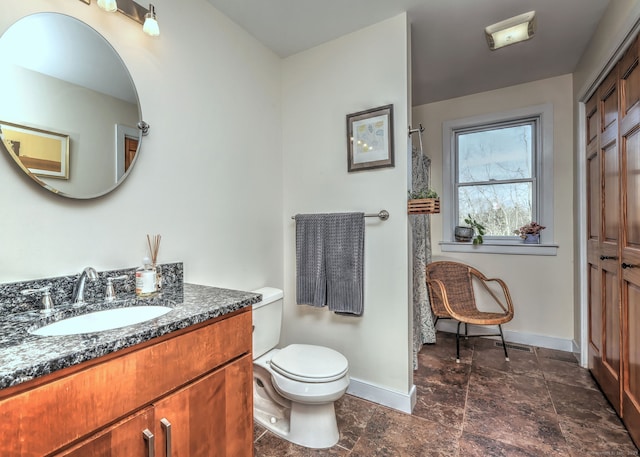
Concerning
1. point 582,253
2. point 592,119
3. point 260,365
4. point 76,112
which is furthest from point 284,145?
point 582,253

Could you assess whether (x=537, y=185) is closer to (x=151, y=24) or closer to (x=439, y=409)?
(x=439, y=409)

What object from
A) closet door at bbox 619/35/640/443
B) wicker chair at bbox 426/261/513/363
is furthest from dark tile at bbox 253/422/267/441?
closet door at bbox 619/35/640/443

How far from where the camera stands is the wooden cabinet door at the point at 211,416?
85cm

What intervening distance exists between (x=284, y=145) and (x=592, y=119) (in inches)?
88.3

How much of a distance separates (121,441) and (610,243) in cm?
254

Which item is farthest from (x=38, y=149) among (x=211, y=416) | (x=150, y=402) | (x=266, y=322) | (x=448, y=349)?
(x=448, y=349)

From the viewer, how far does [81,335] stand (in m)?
0.78

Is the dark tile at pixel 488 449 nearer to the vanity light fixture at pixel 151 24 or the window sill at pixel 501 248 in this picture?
the window sill at pixel 501 248

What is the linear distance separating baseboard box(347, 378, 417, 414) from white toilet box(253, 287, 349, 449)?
1.35 feet

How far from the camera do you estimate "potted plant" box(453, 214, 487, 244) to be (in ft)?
9.62

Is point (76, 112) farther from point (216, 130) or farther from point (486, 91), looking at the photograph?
point (486, 91)

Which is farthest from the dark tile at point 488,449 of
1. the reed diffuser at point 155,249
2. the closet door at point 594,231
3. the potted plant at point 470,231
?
the potted plant at point 470,231

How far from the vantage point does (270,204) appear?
84.0 inches

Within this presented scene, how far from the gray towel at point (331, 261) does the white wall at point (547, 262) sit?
5.36 ft
